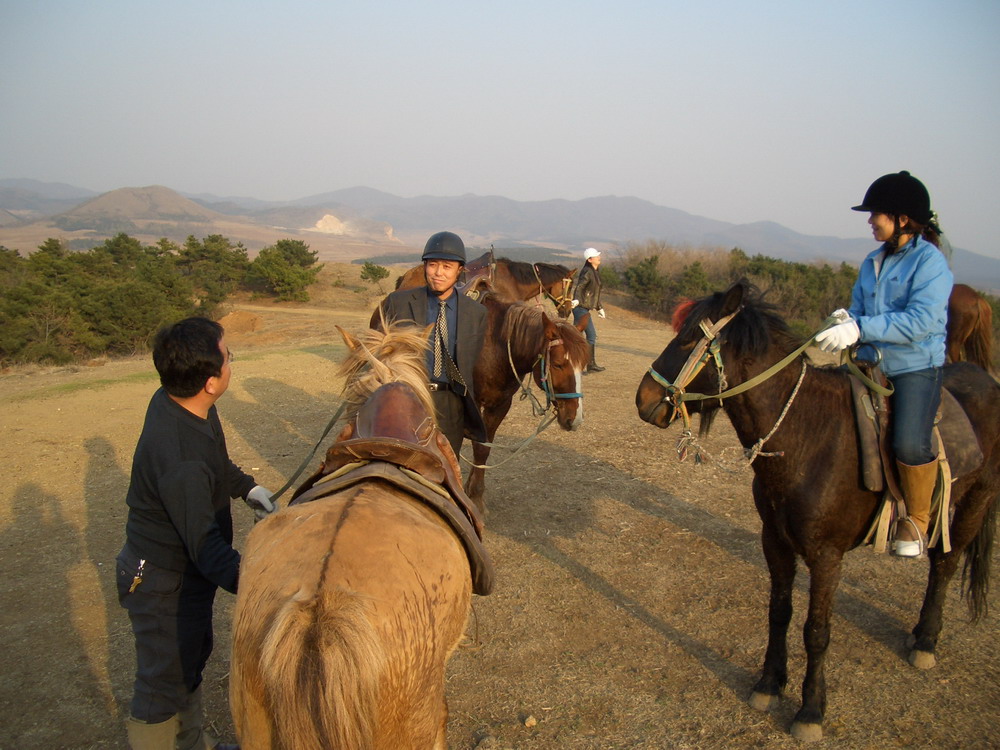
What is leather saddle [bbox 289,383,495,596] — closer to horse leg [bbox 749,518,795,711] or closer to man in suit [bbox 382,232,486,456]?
man in suit [bbox 382,232,486,456]

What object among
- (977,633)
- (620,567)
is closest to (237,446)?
(620,567)

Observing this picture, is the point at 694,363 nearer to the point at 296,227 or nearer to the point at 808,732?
the point at 808,732

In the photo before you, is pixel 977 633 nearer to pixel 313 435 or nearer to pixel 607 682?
pixel 607 682

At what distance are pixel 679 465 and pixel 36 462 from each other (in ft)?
22.5

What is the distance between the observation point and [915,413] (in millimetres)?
2705

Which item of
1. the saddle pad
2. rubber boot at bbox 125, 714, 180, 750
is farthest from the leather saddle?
rubber boot at bbox 125, 714, 180, 750

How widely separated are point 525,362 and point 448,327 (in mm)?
853

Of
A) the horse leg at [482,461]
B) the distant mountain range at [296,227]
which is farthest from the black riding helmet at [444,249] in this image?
the distant mountain range at [296,227]

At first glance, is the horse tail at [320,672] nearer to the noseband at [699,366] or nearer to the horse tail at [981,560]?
the noseband at [699,366]

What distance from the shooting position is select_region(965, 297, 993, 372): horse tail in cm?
451

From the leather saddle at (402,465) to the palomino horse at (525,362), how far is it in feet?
6.06

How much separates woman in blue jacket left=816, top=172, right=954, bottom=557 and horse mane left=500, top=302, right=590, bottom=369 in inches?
75.5

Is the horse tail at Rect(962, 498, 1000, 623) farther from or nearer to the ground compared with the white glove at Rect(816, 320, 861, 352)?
nearer to the ground

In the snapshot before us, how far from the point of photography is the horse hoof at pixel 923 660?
3264 millimetres
